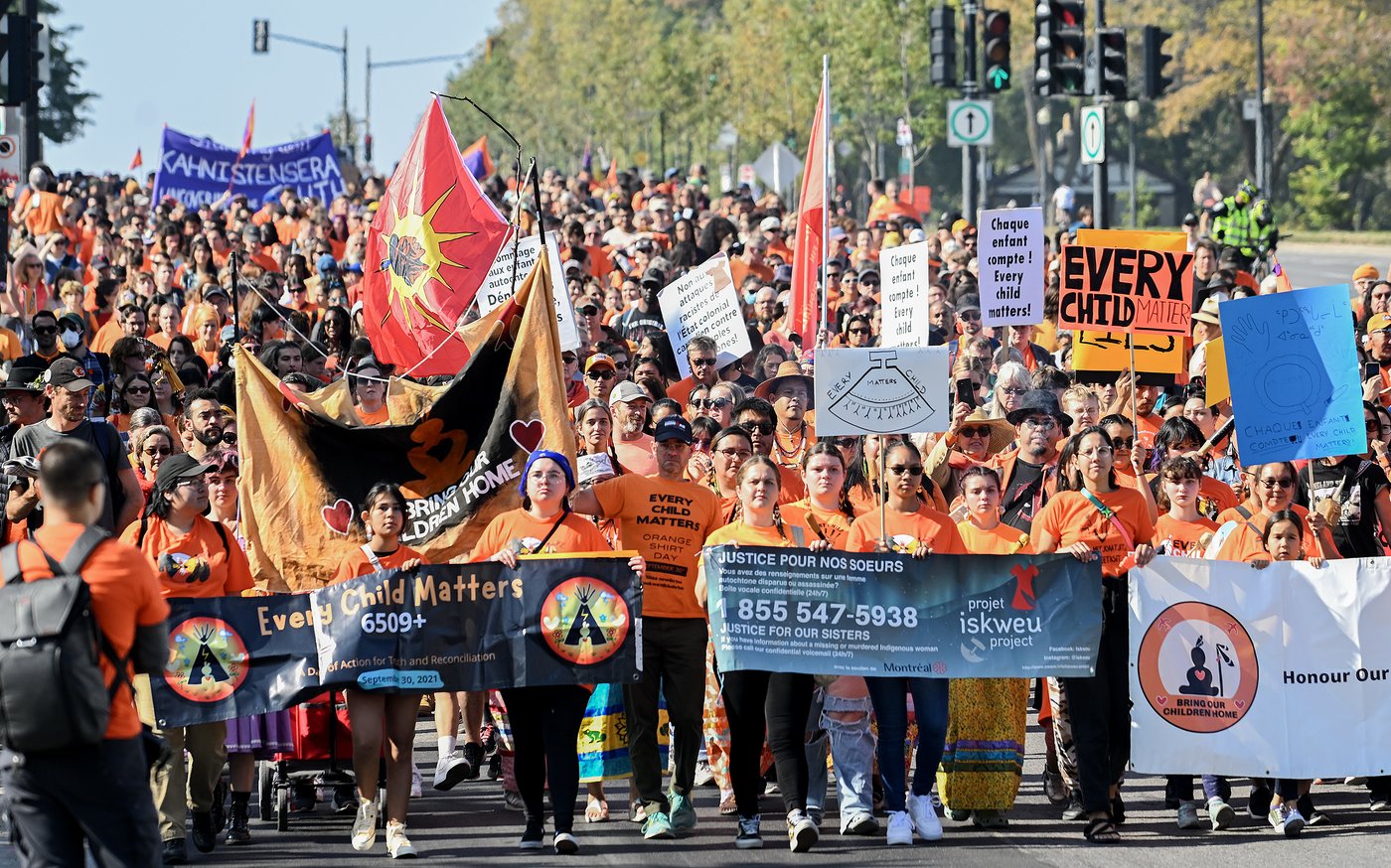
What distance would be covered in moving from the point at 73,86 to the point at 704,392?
3404 inches

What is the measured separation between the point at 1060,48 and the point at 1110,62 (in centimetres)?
70

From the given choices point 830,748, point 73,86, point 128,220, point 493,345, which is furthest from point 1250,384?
point 73,86

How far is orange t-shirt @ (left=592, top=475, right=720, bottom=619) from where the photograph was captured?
9867 millimetres

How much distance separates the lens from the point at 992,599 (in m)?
9.70

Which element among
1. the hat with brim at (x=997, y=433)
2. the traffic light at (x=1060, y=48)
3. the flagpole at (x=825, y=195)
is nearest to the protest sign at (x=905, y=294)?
the flagpole at (x=825, y=195)

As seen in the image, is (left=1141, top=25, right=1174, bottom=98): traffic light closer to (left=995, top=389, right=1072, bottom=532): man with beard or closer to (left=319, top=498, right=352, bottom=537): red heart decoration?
(left=995, top=389, right=1072, bottom=532): man with beard

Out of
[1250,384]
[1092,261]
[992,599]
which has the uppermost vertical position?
[1092,261]

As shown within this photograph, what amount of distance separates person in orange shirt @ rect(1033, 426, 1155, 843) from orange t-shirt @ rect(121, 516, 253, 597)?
357 cm

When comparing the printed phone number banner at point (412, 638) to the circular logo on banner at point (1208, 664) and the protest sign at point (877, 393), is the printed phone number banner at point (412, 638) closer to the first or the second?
the protest sign at point (877, 393)

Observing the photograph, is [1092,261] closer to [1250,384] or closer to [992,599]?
[1250,384]

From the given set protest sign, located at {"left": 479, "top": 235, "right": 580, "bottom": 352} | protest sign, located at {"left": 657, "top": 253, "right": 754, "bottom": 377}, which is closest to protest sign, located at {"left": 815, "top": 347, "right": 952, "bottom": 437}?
protest sign, located at {"left": 479, "top": 235, "right": 580, "bottom": 352}

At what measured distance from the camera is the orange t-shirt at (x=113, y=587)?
6879 mm

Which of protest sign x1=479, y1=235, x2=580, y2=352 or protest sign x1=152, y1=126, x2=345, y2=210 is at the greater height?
protest sign x1=152, y1=126, x2=345, y2=210

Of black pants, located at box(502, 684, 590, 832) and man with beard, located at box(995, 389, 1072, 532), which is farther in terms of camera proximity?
man with beard, located at box(995, 389, 1072, 532)
